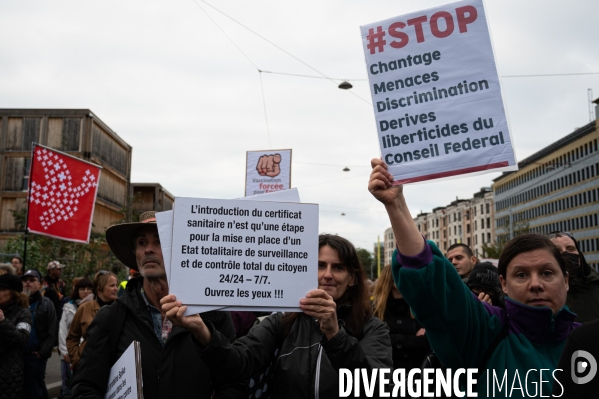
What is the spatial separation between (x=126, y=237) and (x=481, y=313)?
2.13m

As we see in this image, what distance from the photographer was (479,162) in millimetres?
2658

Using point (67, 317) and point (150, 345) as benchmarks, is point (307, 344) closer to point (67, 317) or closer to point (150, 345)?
point (150, 345)

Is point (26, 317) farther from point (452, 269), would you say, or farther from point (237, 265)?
point (452, 269)

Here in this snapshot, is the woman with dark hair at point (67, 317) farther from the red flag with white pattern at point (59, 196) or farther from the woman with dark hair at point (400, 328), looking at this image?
the woman with dark hair at point (400, 328)

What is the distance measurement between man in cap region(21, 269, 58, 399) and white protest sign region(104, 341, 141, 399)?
4.62m

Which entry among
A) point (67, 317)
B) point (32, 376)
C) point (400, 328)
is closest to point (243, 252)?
point (400, 328)

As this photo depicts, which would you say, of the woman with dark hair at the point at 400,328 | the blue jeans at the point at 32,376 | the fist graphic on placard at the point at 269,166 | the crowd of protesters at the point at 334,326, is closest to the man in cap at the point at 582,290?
the woman with dark hair at the point at 400,328

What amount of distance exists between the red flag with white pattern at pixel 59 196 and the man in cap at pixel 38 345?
2.50 m

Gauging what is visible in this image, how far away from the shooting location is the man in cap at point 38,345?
7.21 meters

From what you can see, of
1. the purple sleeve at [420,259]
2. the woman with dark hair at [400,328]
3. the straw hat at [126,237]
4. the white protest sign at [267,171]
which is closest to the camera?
the purple sleeve at [420,259]

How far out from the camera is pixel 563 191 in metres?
84.3

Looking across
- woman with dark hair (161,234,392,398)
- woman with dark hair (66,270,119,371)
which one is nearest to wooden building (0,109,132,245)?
woman with dark hair (66,270,119,371)

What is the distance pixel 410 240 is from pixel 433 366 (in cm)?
121

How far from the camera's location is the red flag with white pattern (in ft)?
33.1
